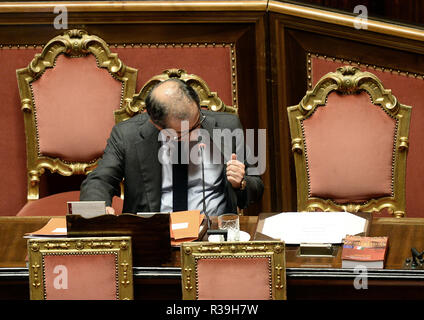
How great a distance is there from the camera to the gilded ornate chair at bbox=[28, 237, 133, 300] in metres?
1.86

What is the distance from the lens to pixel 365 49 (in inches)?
133

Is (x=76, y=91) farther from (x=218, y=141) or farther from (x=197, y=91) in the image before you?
(x=218, y=141)

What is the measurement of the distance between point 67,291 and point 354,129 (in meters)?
1.48

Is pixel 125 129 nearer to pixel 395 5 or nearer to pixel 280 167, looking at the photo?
pixel 280 167

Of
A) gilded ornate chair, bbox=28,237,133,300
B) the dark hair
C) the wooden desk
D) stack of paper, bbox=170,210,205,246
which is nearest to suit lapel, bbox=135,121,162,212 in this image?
the dark hair

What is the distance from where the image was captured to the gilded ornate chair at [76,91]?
3.29m

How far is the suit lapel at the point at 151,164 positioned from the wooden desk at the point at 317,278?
0.61 metres

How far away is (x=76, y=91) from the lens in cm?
329

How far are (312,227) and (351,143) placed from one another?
844 millimetres

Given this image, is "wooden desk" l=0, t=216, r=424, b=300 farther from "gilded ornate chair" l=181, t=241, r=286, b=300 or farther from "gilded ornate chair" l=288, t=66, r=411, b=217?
"gilded ornate chair" l=288, t=66, r=411, b=217

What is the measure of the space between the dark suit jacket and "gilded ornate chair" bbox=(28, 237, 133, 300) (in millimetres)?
694

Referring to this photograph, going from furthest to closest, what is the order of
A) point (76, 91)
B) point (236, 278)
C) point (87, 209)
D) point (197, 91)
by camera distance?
point (76, 91) → point (197, 91) → point (87, 209) → point (236, 278)

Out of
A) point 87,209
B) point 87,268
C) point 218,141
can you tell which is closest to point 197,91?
point 218,141

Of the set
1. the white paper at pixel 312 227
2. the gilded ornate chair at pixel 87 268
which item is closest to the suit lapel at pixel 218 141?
the white paper at pixel 312 227
